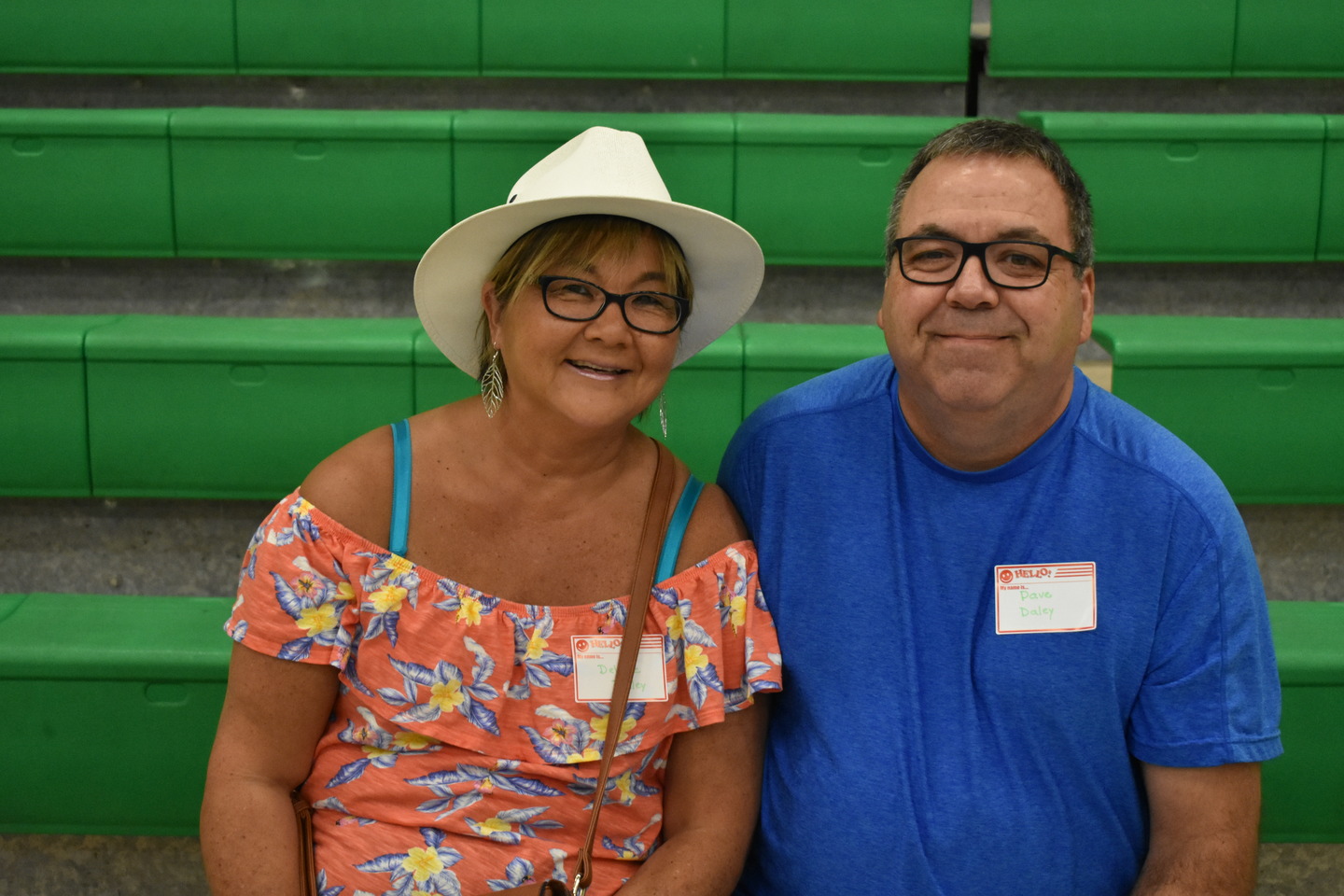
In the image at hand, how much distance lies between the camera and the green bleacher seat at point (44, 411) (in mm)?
2135

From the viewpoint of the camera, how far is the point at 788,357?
210cm

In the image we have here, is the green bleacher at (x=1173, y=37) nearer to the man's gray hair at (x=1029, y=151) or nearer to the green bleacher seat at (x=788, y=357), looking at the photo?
the green bleacher seat at (x=788, y=357)

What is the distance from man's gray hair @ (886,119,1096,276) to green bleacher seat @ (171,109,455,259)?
1327mm

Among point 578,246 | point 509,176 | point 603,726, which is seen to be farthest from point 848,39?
point 603,726

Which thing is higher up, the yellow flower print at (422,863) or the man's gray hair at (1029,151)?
the man's gray hair at (1029,151)

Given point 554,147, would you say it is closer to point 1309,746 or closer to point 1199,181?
point 1199,181

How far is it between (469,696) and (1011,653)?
0.56m

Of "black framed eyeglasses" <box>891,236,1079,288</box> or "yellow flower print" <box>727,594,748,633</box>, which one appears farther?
"yellow flower print" <box>727,594,748,633</box>

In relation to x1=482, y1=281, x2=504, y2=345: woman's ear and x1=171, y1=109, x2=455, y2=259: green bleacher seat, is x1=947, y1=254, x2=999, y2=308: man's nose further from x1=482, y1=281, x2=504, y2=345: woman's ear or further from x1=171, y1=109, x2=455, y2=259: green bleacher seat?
x1=171, y1=109, x2=455, y2=259: green bleacher seat

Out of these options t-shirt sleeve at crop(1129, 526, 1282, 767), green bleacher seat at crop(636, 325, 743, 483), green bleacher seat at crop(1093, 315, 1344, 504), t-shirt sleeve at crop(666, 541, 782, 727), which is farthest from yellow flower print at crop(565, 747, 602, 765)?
green bleacher seat at crop(1093, 315, 1344, 504)

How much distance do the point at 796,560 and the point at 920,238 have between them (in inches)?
14.3

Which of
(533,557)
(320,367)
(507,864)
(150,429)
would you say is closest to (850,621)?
(533,557)

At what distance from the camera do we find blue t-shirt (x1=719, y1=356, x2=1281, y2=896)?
1272 mm

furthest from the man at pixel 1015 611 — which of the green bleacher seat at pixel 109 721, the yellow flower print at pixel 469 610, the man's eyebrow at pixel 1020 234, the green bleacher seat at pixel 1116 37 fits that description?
the green bleacher seat at pixel 1116 37
